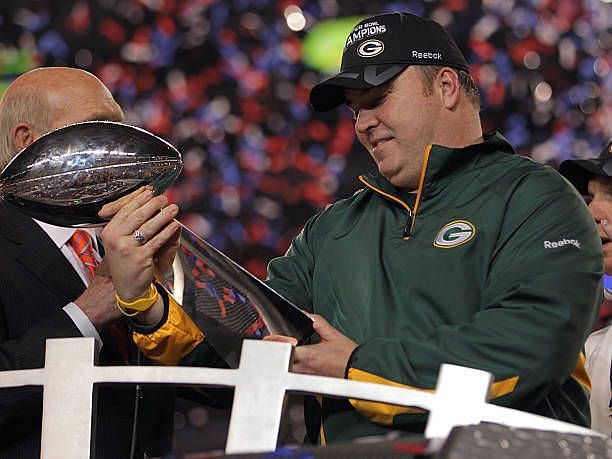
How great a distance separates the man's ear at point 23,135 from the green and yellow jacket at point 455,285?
460 mm

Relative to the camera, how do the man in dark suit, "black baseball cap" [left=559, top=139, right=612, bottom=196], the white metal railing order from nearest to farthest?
the white metal railing
the man in dark suit
"black baseball cap" [left=559, top=139, right=612, bottom=196]

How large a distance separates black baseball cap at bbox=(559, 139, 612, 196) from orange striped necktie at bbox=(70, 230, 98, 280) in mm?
1080

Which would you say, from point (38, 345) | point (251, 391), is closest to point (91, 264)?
point (38, 345)

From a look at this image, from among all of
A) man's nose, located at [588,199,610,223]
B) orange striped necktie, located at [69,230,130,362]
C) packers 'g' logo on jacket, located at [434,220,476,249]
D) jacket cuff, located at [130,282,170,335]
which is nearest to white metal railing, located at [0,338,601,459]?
→ jacket cuff, located at [130,282,170,335]

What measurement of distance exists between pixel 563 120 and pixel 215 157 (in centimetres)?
124

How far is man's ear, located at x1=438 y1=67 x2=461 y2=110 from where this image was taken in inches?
57.7

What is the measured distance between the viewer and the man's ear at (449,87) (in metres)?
1.47

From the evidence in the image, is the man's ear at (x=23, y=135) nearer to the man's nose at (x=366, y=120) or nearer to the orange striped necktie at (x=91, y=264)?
the orange striped necktie at (x=91, y=264)

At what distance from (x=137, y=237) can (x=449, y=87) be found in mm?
540

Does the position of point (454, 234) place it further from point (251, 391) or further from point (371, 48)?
point (251, 391)

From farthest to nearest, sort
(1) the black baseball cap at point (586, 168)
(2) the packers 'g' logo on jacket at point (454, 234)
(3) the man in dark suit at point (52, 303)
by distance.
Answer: (1) the black baseball cap at point (586, 168) < (3) the man in dark suit at point (52, 303) < (2) the packers 'g' logo on jacket at point (454, 234)

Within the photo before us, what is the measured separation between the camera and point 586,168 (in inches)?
83.4

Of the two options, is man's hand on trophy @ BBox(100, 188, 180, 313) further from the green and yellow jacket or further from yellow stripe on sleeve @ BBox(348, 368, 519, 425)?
yellow stripe on sleeve @ BBox(348, 368, 519, 425)

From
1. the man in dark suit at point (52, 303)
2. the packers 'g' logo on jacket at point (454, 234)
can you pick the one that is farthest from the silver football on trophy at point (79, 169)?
the packers 'g' logo on jacket at point (454, 234)
